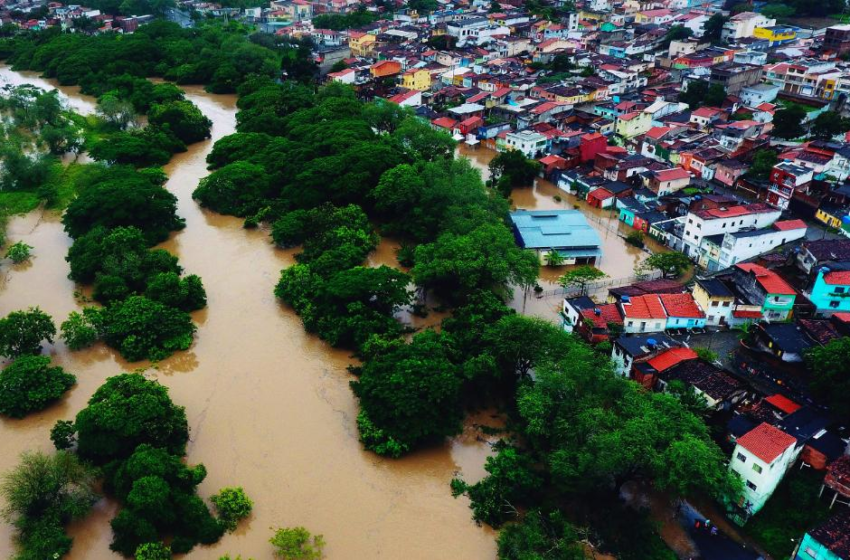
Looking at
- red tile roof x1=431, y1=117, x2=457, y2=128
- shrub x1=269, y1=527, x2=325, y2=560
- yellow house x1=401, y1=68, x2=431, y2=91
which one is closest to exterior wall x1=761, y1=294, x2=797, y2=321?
shrub x1=269, y1=527, x2=325, y2=560

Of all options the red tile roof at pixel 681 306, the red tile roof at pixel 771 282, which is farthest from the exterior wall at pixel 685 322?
the red tile roof at pixel 771 282

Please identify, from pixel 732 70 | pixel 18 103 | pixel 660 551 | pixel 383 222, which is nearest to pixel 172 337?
pixel 383 222

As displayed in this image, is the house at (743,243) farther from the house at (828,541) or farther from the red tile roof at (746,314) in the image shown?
the house at (828,541)

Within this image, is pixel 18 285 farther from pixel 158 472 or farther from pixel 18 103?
pixel 18 103

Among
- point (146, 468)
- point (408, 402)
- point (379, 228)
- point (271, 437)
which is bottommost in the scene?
point (379, 228)

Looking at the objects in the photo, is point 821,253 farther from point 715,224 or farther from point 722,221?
point 715,224

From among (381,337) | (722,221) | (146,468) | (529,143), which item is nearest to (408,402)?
(381,337)
